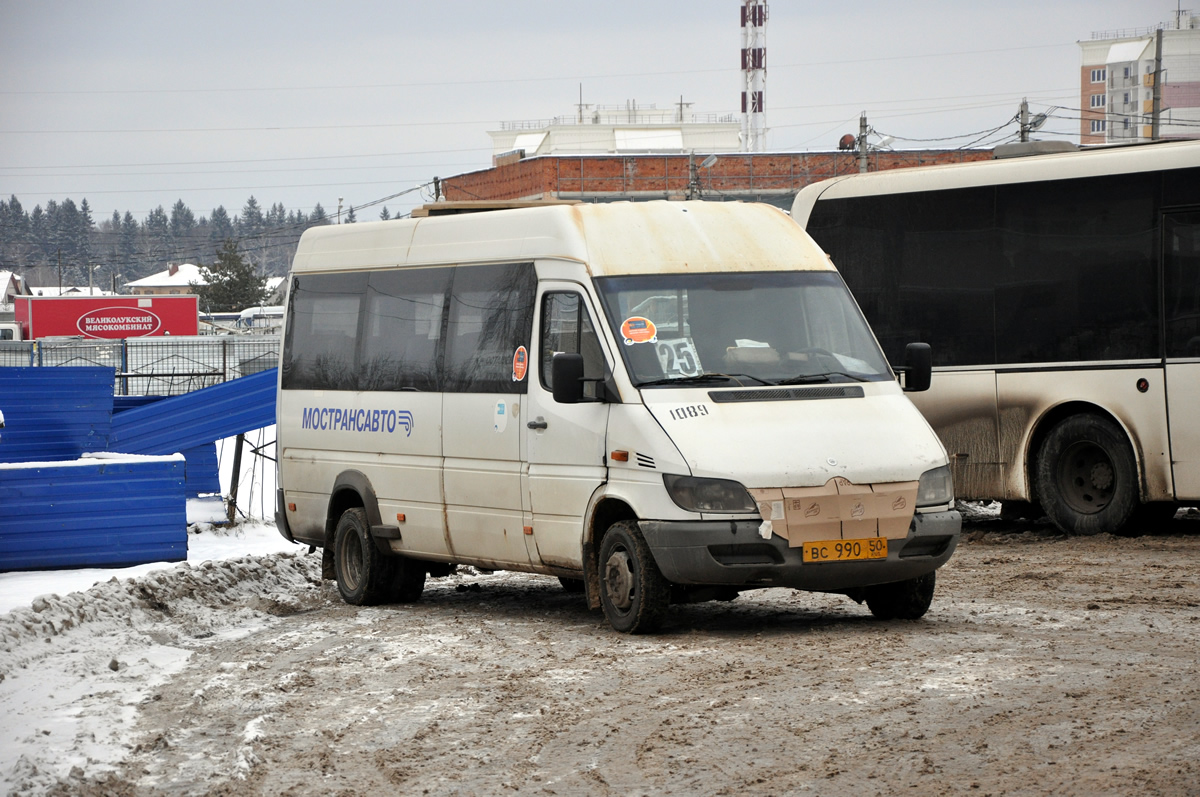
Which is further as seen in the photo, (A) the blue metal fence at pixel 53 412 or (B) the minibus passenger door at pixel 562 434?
(A) the blue metal fence at pixel 53 412

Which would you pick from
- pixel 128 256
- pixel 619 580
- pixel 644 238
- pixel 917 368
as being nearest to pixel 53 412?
pixel 644 238

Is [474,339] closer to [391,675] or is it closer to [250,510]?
[391,675]

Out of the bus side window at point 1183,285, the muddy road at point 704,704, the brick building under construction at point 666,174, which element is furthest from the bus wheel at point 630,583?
the brick building under construction at point 666,174

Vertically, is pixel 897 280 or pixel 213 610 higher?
pixel 897 280

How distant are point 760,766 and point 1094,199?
382 inches

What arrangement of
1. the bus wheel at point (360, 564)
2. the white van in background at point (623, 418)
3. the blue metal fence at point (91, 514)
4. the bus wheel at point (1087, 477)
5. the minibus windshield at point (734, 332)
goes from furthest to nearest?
the bus wheel at point (1087, 477) → the blue metal fence at point (91, 514) → the bus wheel at point (360, 564) → the minibus windshield at point (734, 332) → the white van in background at point (623, 418)

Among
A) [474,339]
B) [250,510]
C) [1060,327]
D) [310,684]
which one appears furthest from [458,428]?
[250,510]

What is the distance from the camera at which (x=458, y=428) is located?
11117 millimetres

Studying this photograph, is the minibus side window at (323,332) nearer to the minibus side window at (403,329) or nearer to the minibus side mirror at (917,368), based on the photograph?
the minibus side window at (403,329)

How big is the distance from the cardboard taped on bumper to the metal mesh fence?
95.2ft

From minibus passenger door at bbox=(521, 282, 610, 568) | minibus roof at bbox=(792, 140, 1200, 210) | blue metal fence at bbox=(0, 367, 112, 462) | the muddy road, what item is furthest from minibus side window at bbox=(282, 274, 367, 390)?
minibus roof at bbox=(792, 140, 1200, 210)

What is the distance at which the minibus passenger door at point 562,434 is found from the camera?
9.87 m

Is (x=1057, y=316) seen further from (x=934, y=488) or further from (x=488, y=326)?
(x=488, y=326)

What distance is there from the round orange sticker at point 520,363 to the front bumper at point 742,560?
5.50ft
